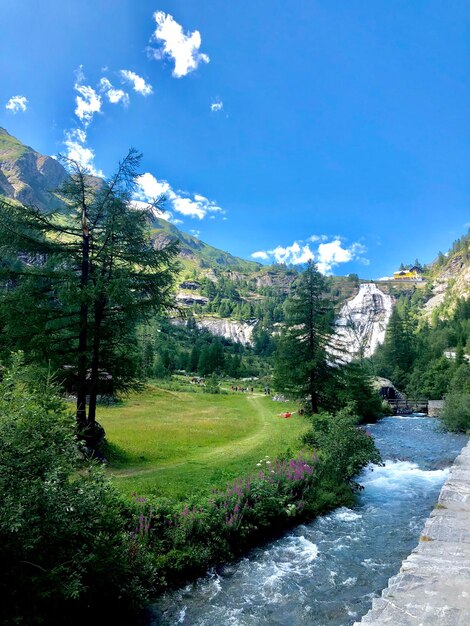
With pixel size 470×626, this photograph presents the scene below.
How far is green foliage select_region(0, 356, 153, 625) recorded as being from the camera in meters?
5.88

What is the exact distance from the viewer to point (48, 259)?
16719mm

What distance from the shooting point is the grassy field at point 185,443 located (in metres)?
14.5

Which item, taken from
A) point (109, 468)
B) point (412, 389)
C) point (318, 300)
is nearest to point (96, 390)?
point (109, 468)

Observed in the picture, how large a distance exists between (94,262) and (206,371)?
7811 centimetres

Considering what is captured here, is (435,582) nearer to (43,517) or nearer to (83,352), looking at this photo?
(43,517)

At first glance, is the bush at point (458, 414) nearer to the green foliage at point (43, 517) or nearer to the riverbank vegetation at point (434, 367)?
the riverbank vegetation at point (434, 367)

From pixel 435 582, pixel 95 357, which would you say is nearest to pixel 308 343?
pixel 95 357

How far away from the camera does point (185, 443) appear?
72.4ft

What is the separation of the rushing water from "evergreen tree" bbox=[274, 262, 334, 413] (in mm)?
13925

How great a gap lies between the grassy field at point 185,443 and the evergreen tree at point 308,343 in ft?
9.39

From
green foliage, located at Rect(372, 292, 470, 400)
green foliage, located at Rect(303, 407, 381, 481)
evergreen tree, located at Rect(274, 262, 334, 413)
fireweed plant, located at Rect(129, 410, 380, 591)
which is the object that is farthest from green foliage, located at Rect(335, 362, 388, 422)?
green foliage, located at Rect(372, 292, 470, 400)

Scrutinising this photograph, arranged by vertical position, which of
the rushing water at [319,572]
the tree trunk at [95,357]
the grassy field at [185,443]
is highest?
the tree trunk at [95,357]

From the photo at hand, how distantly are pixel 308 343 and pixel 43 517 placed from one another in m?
27.6

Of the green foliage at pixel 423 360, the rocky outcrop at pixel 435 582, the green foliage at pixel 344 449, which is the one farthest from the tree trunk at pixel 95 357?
the green foliage at pixel 423 360
